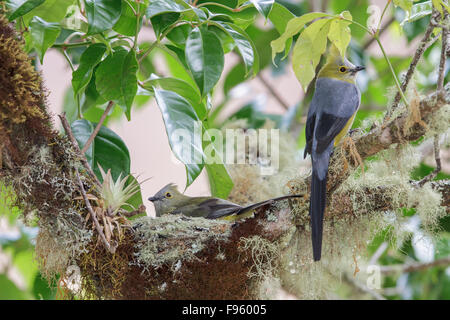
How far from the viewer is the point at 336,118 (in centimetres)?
168

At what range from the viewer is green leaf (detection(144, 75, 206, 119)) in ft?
6.54

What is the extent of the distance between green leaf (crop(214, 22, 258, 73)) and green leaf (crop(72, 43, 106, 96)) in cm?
43

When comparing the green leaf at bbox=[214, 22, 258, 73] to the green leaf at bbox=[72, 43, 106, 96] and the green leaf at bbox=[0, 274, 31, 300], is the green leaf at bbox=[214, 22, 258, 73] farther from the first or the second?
the green leaf at bbox=[0, 274, 31, 300]

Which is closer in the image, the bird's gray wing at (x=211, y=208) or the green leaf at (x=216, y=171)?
the green leaf at (x=216, y=171)

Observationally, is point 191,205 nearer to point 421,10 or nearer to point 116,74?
point 116,74

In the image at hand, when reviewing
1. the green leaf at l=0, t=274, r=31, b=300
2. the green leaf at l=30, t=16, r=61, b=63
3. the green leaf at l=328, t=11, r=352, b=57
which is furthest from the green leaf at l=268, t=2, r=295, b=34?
the green leaf at l=0, t=274, r=31, b=300

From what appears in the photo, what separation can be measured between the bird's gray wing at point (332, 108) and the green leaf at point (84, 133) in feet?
2.83

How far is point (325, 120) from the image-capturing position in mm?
1685

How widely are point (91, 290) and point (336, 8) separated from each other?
242 cm

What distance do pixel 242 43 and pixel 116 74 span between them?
44 centimetres

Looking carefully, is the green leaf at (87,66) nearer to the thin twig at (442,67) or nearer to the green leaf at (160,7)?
the green leaf at (160,7)

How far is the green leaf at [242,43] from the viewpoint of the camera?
5.29 ft

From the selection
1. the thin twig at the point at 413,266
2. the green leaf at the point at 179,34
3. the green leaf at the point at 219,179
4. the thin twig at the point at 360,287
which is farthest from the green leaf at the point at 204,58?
the thin twig at the point at 413,266
